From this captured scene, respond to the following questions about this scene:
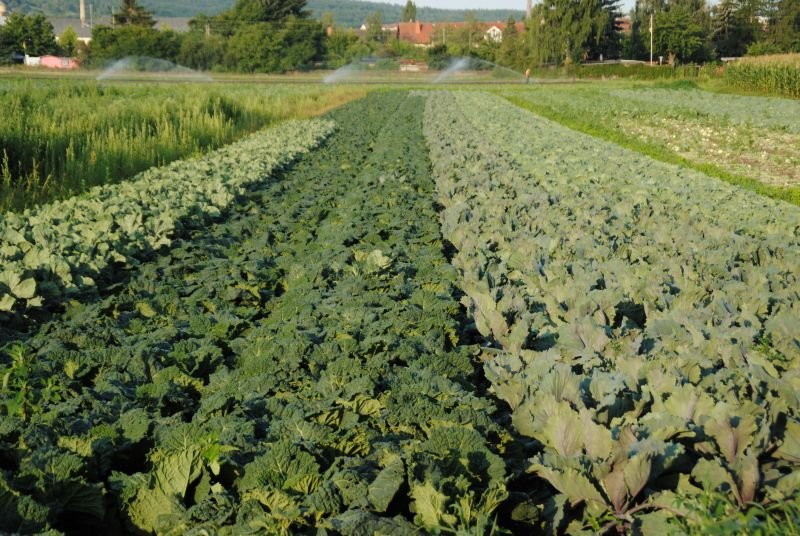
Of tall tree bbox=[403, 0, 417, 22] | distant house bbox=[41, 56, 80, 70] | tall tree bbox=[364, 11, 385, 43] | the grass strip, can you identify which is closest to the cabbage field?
the grass strip

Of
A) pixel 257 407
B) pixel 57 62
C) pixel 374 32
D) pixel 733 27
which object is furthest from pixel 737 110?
pixel 374 32

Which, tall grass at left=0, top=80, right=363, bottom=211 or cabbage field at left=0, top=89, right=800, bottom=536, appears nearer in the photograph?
cabbage field at left=0, top=89, right=800, bottom=536

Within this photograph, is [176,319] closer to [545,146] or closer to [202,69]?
[545,146]

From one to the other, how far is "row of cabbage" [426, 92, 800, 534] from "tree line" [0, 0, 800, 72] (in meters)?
62.7

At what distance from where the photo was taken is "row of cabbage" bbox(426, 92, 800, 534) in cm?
288

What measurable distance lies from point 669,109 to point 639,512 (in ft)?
91.0

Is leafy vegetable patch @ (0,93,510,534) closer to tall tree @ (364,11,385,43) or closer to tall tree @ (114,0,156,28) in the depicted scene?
tall tree @ (114,0,156,28)

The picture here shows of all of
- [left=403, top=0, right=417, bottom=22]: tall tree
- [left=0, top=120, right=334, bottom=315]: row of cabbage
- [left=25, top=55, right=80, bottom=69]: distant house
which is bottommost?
[left=0, top=120, right=334, bottom=315]: row of cabbage

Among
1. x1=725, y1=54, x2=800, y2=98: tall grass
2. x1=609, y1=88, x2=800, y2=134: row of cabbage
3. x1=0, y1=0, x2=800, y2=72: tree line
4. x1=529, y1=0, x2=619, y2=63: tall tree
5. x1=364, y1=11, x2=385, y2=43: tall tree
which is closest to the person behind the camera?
x1=609, y1=88, x2=800, y2=134: row of cabbage

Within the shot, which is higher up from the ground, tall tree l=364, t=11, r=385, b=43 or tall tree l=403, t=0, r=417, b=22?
tall tree l=403, t=0, r=417, b=22

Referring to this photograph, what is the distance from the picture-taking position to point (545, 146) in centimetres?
1539

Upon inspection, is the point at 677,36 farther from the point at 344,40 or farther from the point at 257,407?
the point at 257,407

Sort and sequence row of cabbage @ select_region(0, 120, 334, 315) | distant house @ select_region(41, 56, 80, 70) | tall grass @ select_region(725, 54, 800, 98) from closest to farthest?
row of cabbage @ select_region(0, 120, 334, 315) < tall grass @ select_region(725, 54, 800, 98) < distant house @ select_region(41, 56, 80, 70)

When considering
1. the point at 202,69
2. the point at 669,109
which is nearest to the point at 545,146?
the point at 669,109
